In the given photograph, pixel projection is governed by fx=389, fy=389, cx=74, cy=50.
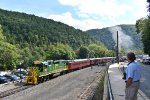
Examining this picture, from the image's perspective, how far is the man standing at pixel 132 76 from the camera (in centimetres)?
1222

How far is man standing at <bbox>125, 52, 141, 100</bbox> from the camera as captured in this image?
12.2 m

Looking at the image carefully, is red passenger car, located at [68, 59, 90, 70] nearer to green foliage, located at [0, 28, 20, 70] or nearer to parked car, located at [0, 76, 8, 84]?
green foliage, located at [0, 28, 20, 70]

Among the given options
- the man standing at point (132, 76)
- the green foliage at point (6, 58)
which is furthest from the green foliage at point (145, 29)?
the man standing at point (132, 76)

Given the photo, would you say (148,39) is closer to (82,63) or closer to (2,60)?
(82,63)

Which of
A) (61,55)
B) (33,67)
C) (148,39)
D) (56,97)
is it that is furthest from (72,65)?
(61,55)

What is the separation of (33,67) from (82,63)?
2075 inches

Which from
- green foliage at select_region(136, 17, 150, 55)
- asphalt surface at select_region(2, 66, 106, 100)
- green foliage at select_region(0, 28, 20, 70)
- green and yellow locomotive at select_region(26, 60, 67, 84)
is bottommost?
A: asphalt surface at select_region(2, 66, 106, 100)

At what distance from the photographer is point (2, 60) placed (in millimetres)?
102562

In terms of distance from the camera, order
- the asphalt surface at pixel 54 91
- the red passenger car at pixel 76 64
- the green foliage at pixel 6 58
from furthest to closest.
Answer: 1. the green foliage at pixel 6 58
2. the red passenger car at pixel 76 64
3. the asphalt surface at pixel 54 91

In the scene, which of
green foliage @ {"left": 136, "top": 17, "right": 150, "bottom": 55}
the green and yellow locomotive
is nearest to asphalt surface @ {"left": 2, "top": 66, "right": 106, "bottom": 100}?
the green and yellow locomotive

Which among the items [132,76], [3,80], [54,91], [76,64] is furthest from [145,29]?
[132,76]

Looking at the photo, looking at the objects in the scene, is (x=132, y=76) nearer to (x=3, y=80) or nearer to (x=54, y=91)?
(x=54, y=91)

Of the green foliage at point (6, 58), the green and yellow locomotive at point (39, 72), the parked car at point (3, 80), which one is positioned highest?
the green foliage at point (6, 58)

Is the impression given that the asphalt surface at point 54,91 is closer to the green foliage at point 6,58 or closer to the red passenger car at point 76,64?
the red passenger car at point 76,64
